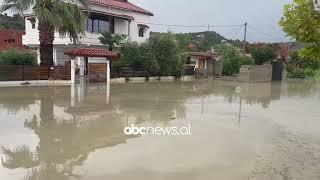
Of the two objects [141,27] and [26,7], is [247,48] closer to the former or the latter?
[141,27]

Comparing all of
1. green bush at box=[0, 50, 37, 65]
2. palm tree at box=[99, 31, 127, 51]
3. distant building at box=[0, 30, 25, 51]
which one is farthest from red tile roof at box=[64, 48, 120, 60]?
distant building at box=[0, 30, 25, 51]

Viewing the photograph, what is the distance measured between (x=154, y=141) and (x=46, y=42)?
1674 centimetres

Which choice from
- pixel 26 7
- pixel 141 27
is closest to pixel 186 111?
pixel 26 7

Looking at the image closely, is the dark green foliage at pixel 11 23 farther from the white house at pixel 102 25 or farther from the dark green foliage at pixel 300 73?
the dark green foliage at pixel 300 73

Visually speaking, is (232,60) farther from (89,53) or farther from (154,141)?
(154,141)

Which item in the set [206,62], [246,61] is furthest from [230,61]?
[206,62]

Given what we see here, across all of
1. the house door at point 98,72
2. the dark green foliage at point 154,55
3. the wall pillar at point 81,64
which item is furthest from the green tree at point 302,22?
the wall pillar at point 81,64

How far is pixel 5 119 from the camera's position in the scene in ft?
42.7

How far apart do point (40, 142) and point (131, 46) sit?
20.8 m

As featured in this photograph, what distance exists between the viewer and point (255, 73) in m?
34.8

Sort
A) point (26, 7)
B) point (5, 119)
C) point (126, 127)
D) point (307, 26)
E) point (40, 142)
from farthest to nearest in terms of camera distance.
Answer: point (26, 7) < point (5, 119) < point (126, 127) < point (40, 142) < point (307, 26)

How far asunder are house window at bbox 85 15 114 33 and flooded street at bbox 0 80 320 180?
16.0 meters

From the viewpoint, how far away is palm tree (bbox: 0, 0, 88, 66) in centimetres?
2316

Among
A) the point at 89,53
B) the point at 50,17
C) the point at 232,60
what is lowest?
the point at 232,60
